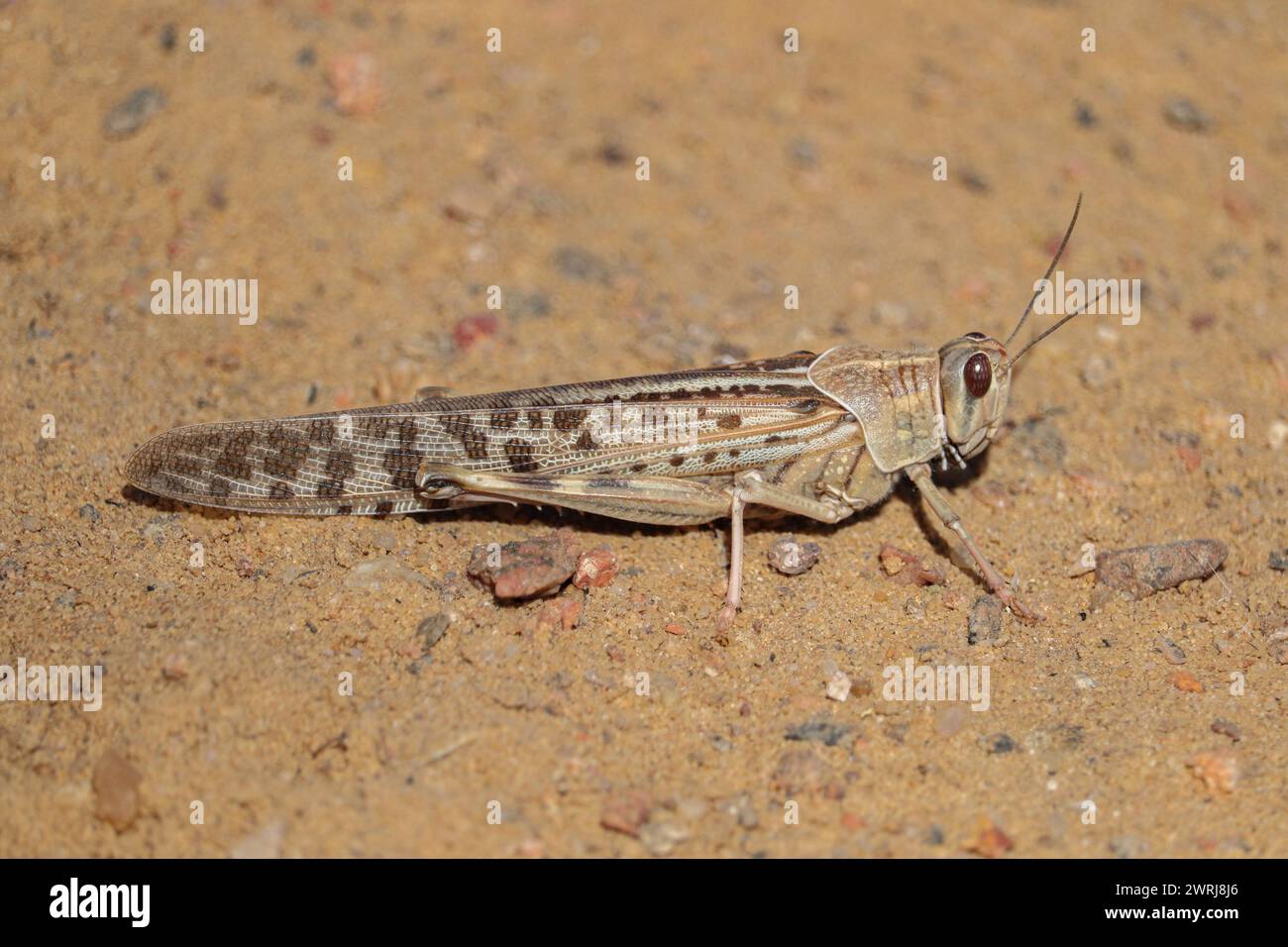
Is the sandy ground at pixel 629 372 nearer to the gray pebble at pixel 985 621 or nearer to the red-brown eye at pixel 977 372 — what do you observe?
the gray pebble at pixel 985 621

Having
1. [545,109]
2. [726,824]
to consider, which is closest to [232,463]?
[726,824]

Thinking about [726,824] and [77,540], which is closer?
[726,824]

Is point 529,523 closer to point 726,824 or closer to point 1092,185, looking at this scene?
point 726,824

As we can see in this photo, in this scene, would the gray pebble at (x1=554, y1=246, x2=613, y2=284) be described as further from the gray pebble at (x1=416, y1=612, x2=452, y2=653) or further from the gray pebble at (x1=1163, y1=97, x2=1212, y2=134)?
the gray pebble at (x1=1163, y1=97, x2=1212, y2=134)

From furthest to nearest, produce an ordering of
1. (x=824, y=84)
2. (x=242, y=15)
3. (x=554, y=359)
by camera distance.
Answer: (x=824, y=84)
(x=242, y=15)
(x=554, y=359)

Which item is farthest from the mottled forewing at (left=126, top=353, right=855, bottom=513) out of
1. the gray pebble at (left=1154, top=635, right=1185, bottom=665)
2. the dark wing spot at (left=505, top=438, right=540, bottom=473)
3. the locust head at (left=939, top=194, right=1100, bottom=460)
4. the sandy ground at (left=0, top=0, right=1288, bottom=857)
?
the gray pebble at (left=1154, top=635, right=1185, bottom=665)

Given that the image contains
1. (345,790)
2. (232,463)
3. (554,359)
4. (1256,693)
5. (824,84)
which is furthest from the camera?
(824,84)

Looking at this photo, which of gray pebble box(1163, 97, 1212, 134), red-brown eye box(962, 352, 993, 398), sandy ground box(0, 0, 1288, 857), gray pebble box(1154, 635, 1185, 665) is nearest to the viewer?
sandy ground box(0, 0, 1288, 857)

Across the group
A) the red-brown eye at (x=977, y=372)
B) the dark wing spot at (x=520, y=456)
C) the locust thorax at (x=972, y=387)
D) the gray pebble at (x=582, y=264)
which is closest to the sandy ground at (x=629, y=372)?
the gray pebble at (x=582, y=264)
